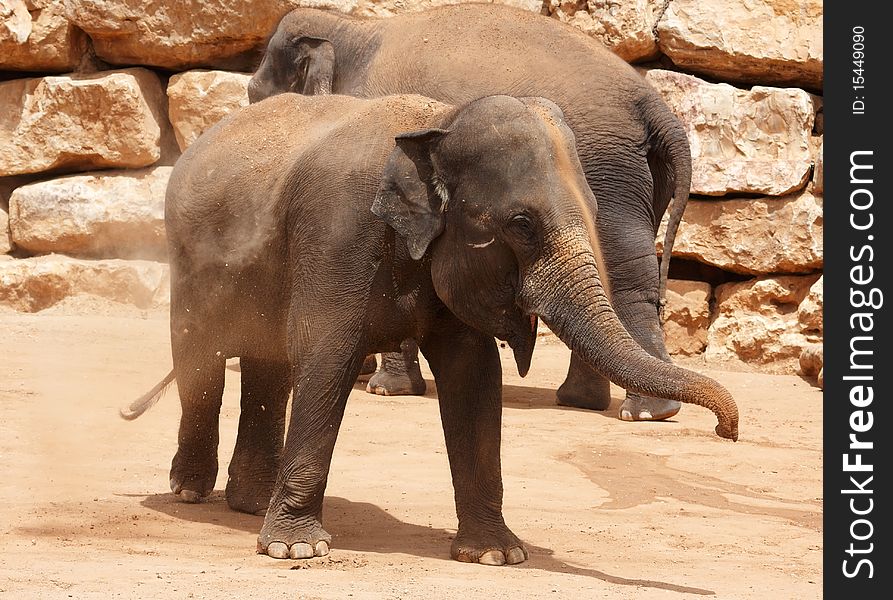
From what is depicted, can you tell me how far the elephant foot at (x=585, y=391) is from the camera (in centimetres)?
913

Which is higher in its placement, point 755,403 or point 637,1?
point 637,1

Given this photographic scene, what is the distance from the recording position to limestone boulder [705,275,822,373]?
11.3 meters

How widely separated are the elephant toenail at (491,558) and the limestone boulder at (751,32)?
24.2ft

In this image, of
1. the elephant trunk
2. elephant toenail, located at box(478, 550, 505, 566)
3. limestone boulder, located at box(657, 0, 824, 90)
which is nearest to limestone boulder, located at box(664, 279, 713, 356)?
limestone boulder, located at box(657, 0, 824, 90)

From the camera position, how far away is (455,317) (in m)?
5.27

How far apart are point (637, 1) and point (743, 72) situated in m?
1.08

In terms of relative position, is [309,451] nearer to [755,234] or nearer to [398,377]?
[398,377]

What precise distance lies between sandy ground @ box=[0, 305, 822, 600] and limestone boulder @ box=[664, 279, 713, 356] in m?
1.79

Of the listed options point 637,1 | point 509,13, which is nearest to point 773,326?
point 637,1

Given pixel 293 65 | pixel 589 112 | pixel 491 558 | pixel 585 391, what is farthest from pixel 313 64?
pixel 491 558

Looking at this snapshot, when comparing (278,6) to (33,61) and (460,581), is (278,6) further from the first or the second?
(460,581)

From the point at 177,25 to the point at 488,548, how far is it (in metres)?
8.05

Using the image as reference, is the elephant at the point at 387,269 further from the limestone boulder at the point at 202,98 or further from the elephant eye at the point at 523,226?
the limestone boulder at the point at 202,98

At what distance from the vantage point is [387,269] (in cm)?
511
